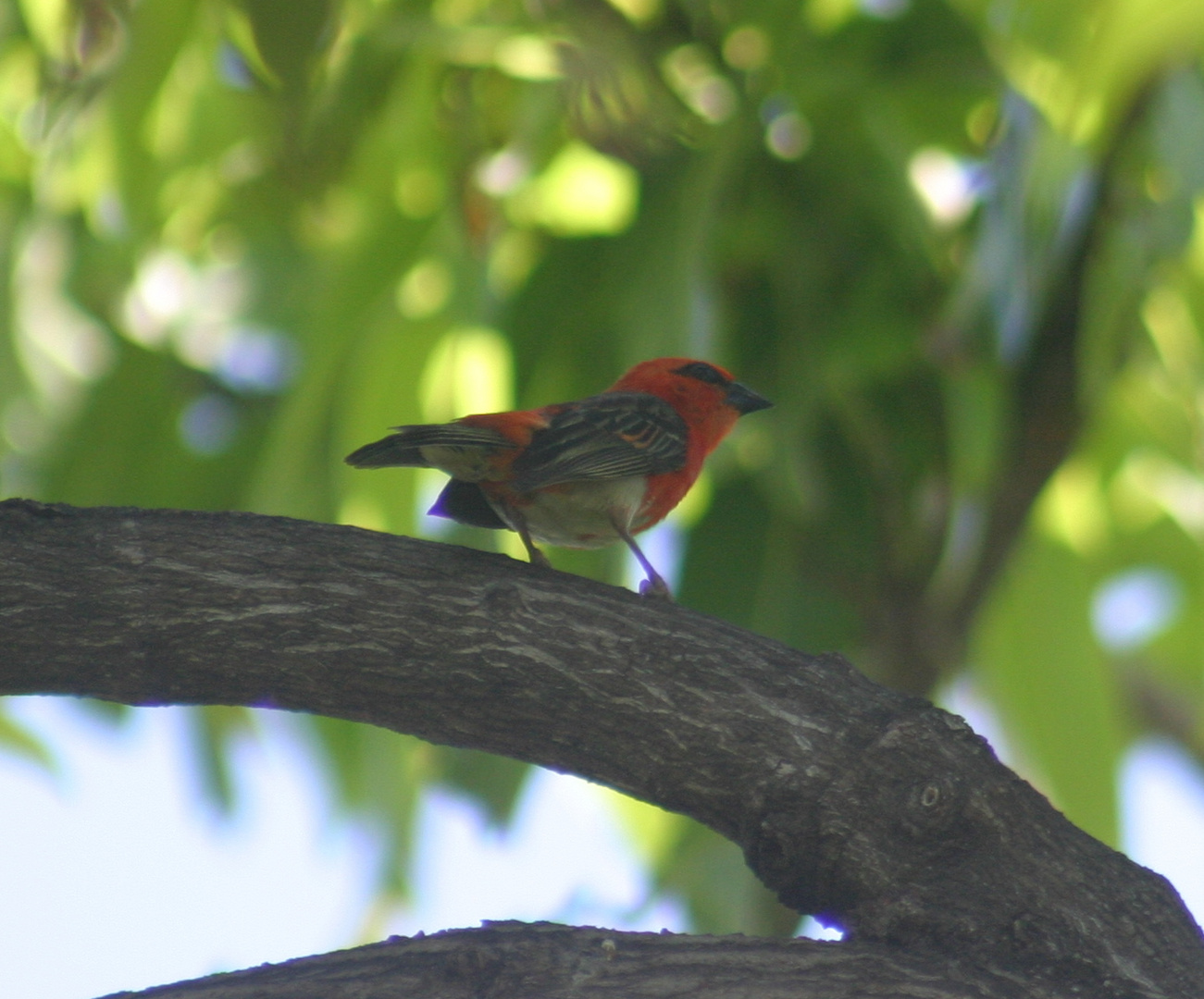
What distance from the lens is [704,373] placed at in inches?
192

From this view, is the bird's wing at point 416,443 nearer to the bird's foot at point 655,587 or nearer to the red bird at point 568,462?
the red bird at point 568,462

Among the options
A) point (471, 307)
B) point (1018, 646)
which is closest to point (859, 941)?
point (471, 307)

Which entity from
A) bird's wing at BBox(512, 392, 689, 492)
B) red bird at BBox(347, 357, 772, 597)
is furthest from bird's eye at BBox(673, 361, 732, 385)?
bird's wing at BBox(512, 392, 689, 492)

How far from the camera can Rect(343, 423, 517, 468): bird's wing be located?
11.3 feet

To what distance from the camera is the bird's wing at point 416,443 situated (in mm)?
3434

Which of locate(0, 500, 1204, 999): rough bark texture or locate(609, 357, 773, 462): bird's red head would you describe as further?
locate(609, 357, 773, 462): bird's red head

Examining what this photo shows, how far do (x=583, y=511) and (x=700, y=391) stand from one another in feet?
2.94

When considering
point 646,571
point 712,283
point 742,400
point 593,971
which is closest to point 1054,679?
point 712,283

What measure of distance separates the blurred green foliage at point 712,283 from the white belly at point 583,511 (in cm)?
243

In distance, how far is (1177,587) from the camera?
11.3 metres

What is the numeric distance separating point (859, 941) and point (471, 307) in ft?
16.4

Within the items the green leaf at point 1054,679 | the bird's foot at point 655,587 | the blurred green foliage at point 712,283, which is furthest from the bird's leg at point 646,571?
the green leaf at point 1054,679

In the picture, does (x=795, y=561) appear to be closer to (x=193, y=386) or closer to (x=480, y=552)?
(x=193, y=386)

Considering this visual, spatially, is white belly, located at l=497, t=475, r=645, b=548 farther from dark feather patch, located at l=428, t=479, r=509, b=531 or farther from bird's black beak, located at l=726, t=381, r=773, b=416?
bird's black beak, located at l=726, t=381, r=773, b=416
